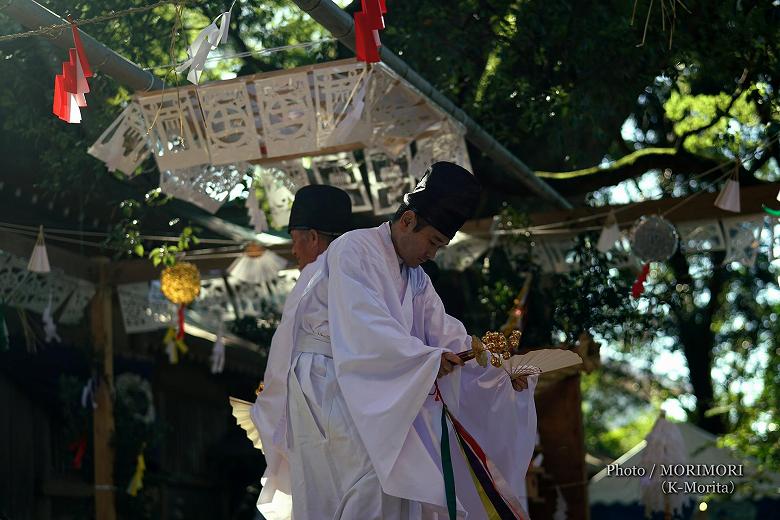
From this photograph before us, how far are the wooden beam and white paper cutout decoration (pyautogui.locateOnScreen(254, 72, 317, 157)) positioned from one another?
8.38ft

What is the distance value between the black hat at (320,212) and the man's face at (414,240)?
0.94m

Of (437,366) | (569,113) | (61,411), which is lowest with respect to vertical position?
(437,366)

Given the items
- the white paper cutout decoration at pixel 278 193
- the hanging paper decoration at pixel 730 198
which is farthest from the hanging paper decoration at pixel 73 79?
the hanging paper decoration at pixel 730 198

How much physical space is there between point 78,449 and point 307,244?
389cm

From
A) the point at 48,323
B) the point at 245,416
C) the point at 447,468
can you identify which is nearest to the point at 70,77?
the point at 245,416

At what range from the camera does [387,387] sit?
13.6ft

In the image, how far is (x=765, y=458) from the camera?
10.5 metres

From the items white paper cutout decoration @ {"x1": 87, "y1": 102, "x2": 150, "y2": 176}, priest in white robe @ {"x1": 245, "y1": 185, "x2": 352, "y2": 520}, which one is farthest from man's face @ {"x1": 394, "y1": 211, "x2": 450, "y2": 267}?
white paper cutout decoration @ {"x1": 87, "y1": 102, "x2": 150, "y2": 176}

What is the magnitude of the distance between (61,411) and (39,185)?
1.90 m

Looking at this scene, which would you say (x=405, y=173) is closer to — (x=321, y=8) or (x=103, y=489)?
(x=321, y=8)

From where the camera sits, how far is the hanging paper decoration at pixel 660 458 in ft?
27.4

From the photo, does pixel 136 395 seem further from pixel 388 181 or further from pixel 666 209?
pixel 666 209

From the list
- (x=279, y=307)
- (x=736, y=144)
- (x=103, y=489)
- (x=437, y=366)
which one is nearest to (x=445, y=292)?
(x=279, y=307)

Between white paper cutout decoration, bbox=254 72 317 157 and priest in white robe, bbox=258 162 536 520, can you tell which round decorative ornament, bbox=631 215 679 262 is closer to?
white paper cutout decoration, bbox=254 72 317 157
